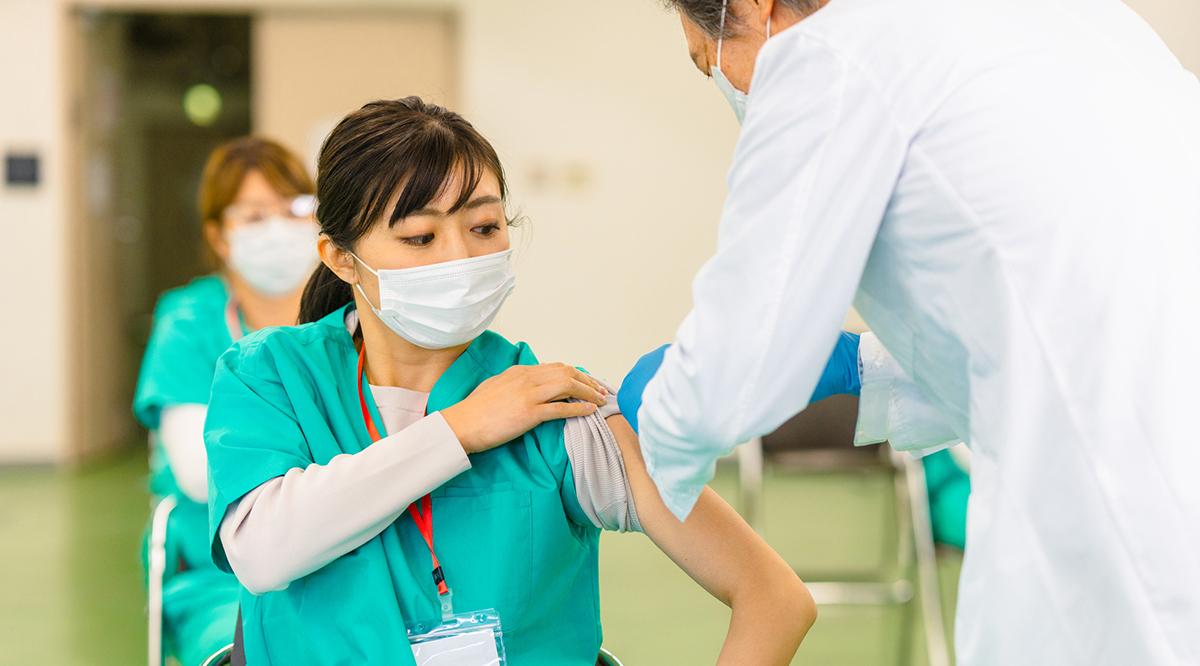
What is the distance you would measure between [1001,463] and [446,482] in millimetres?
634

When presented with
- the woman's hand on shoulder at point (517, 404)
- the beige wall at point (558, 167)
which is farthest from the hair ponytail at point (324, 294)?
the beige wall at point (558, 167)

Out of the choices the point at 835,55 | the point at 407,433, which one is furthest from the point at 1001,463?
the point at 407,433

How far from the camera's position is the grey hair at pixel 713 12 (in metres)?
1.07

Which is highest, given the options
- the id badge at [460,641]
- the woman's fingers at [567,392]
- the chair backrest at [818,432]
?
the woman's fingers at [567,392]

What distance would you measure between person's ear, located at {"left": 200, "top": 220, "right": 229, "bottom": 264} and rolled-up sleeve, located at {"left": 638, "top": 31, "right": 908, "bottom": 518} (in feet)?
5.74

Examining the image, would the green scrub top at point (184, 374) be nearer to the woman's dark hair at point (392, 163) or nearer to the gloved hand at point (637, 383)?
the woman's dark hair at point (392, 163)

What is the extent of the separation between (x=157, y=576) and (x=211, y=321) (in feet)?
1.87

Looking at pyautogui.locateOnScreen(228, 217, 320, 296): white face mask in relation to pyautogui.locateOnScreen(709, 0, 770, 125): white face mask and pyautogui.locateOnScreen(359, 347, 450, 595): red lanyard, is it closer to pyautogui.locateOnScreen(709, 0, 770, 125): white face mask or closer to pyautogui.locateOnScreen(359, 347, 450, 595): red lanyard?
pyautogui.locateOnScreen(359, 347, 450, 595): red lanyard

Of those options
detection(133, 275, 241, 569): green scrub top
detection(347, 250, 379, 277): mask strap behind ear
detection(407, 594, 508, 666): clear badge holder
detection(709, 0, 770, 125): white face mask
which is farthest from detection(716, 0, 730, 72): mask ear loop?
detection(133, 275, 241, 569): green scrub top

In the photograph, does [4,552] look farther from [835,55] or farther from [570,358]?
[835,55]

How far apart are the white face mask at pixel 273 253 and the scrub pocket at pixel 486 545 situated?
4.00ft

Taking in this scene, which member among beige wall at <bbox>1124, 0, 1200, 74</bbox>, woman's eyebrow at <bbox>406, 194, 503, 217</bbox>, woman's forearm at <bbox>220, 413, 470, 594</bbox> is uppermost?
beige wall at <bbox>1124, 0, 1200, 74</bbox>

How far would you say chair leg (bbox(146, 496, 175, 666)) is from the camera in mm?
1903

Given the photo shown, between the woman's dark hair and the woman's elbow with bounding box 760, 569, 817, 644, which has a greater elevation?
the woman's dark hair
